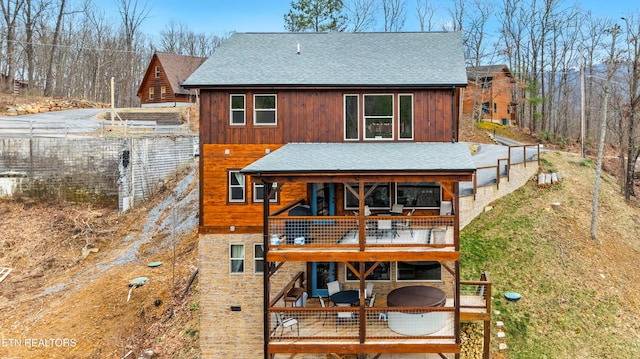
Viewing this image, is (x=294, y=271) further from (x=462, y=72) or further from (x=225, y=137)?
(x=462, y=72)

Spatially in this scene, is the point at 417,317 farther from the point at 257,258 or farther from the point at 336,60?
the point at 336,60

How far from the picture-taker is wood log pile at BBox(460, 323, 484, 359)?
43.5 feet

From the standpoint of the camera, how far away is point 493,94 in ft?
138

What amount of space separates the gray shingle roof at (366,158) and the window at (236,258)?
3591mm

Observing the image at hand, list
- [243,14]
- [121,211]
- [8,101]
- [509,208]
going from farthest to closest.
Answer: [243,14] < [8,101] < [121,211] < [509,208]

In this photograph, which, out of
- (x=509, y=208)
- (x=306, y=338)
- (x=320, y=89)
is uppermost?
(x=320, y=89)

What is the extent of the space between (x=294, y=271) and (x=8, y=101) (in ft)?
133

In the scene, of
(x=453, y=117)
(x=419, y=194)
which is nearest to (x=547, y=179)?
(x=453, y=117)

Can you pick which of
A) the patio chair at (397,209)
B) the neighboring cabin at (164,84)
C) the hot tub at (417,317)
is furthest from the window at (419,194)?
the neighboring cabin at (164,84)

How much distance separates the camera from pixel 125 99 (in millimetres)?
53156

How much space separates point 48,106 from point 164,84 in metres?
11.9

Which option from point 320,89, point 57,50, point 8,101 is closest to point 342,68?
point 320,89

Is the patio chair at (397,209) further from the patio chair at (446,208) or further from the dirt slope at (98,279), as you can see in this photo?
the dirt slope at (98,279)

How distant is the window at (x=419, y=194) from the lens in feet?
46.9
